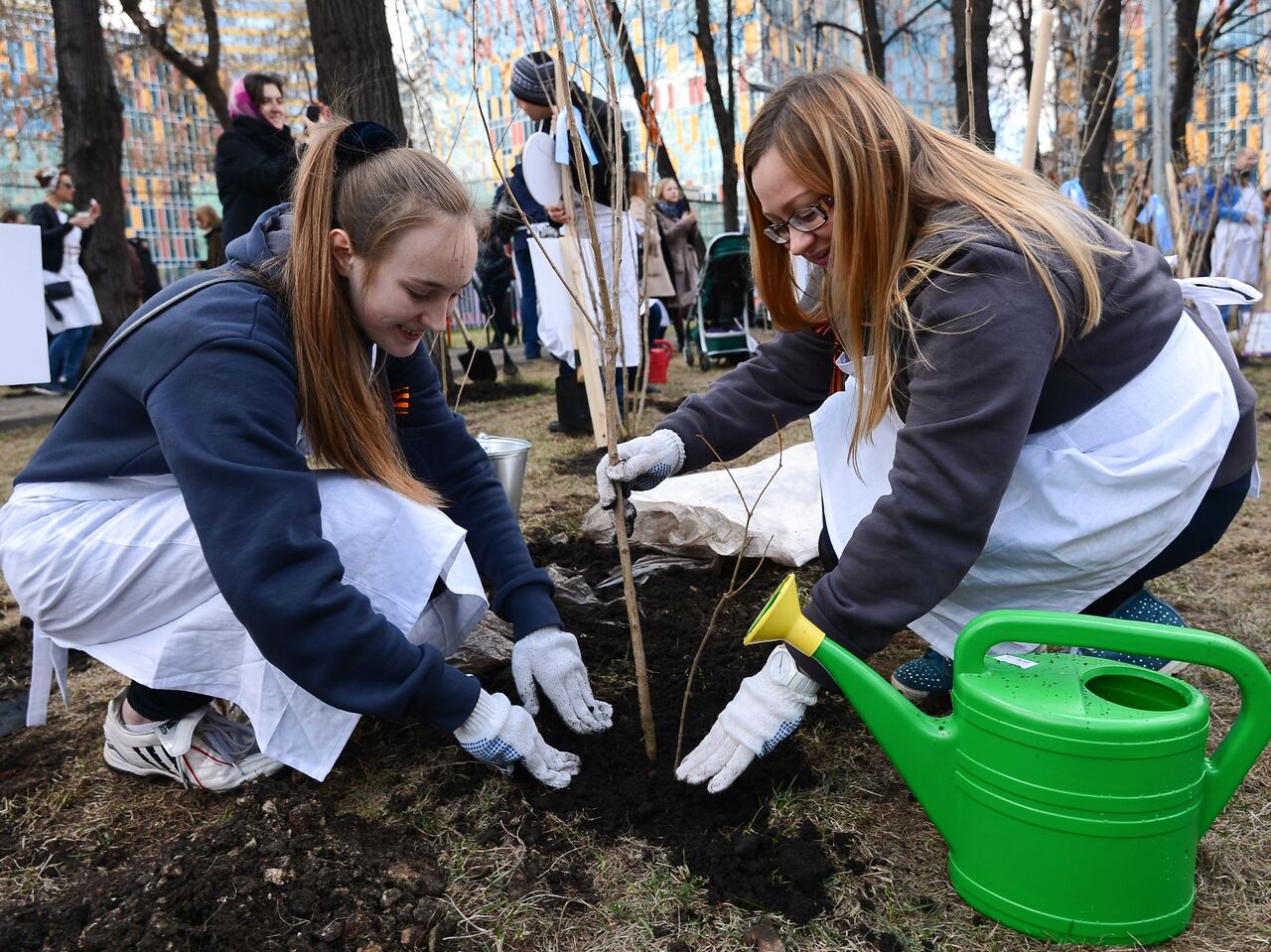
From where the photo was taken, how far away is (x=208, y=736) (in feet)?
5.77

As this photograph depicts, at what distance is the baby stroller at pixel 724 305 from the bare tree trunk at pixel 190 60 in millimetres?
6799

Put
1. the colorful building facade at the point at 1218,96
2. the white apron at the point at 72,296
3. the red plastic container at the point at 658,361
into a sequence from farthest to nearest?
the white apron at the point at 72,296, the red plastic container at the point at 658,361, the colorful building facade at the point at 1218,96

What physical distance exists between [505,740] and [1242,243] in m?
8.09

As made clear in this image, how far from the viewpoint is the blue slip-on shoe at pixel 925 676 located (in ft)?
6.40

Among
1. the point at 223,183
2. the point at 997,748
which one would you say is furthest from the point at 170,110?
the point at 997,748

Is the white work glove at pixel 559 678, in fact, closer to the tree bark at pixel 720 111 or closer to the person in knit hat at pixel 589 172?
the person in knit hat at pixel 589 172

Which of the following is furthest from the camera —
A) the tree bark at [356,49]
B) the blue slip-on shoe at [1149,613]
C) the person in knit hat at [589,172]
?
the tree bark at [356,49]

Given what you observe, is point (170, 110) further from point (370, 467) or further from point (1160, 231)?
point (370, 467)

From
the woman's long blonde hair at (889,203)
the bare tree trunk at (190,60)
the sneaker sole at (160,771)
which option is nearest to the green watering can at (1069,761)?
the woman's long blonde hair at (889,203)

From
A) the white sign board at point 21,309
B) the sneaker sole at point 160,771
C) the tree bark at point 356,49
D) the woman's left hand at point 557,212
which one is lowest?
the sneaker sole at point 160,771

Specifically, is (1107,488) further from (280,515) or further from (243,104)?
(243,104)

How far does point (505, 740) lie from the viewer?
5.22ft

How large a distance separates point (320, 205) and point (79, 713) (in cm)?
132

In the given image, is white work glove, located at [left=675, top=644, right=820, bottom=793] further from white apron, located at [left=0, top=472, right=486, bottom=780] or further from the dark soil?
white apron, located at [left=0, top=472, right=486, bottom=780]
